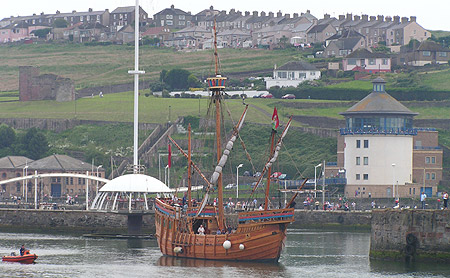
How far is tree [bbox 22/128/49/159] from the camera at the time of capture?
153400mm

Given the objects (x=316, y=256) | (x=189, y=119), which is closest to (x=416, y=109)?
(x=189, y=119)

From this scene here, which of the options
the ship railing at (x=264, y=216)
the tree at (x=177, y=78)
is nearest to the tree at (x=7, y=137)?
the tree at (x=177, y=78)

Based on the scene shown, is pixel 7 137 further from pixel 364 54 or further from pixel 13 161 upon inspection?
pixel 364 54

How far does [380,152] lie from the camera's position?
122m

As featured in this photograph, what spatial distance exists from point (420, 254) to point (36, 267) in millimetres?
22950

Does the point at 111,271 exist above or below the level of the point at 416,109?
below

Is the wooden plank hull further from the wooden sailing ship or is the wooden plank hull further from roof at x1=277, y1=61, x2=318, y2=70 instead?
roof at x1=277, y1=61, x2=318, y2=70

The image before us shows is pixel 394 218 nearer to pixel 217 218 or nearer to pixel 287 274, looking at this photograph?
pixel 287 274

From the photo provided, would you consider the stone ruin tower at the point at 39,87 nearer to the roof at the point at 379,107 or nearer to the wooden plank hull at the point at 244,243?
the roof at the point at 379,107

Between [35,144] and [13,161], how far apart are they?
32.5ft

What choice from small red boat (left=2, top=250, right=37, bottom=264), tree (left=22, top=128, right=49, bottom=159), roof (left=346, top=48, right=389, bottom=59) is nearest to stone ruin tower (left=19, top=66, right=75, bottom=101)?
tree (left=22, top=128, right=49, bottom=159)

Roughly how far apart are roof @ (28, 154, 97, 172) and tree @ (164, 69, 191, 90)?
160ft

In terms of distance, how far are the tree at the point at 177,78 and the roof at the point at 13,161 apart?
47044 mm

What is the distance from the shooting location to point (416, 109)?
518ft
